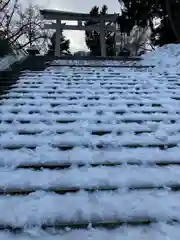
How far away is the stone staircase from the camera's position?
1.06 metres

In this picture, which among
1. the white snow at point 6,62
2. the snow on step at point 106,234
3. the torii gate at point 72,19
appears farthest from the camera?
the torii gate at point 72,19

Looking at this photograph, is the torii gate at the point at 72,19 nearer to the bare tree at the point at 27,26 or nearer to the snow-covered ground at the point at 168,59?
the snow-covered ground at the point at 168,59

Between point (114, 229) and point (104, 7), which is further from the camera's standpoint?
point (104, 7)

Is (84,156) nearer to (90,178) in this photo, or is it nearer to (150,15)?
(90,178)

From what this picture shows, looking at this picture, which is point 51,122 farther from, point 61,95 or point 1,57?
point 1,57

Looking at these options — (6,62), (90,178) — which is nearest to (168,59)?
(6,62)

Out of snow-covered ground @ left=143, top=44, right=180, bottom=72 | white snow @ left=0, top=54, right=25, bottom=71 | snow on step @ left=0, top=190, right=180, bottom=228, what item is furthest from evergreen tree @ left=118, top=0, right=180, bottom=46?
snow on step @ left=0, top=190, right=180, bottom=228

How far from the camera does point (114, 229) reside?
1.03 m

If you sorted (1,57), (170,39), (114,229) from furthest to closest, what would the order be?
1. (170,39)
2. (1,57)
3. (114,229)

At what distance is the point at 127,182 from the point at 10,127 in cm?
112

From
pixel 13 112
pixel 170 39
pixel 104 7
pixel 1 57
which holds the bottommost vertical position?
pixel 13 112

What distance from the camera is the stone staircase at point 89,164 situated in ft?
3.47

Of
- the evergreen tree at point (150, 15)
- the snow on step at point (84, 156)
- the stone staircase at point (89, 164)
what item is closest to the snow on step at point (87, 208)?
the stone staircase at point (89, 164)

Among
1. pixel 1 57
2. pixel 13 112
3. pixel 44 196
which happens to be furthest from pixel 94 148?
pixel 1 57
